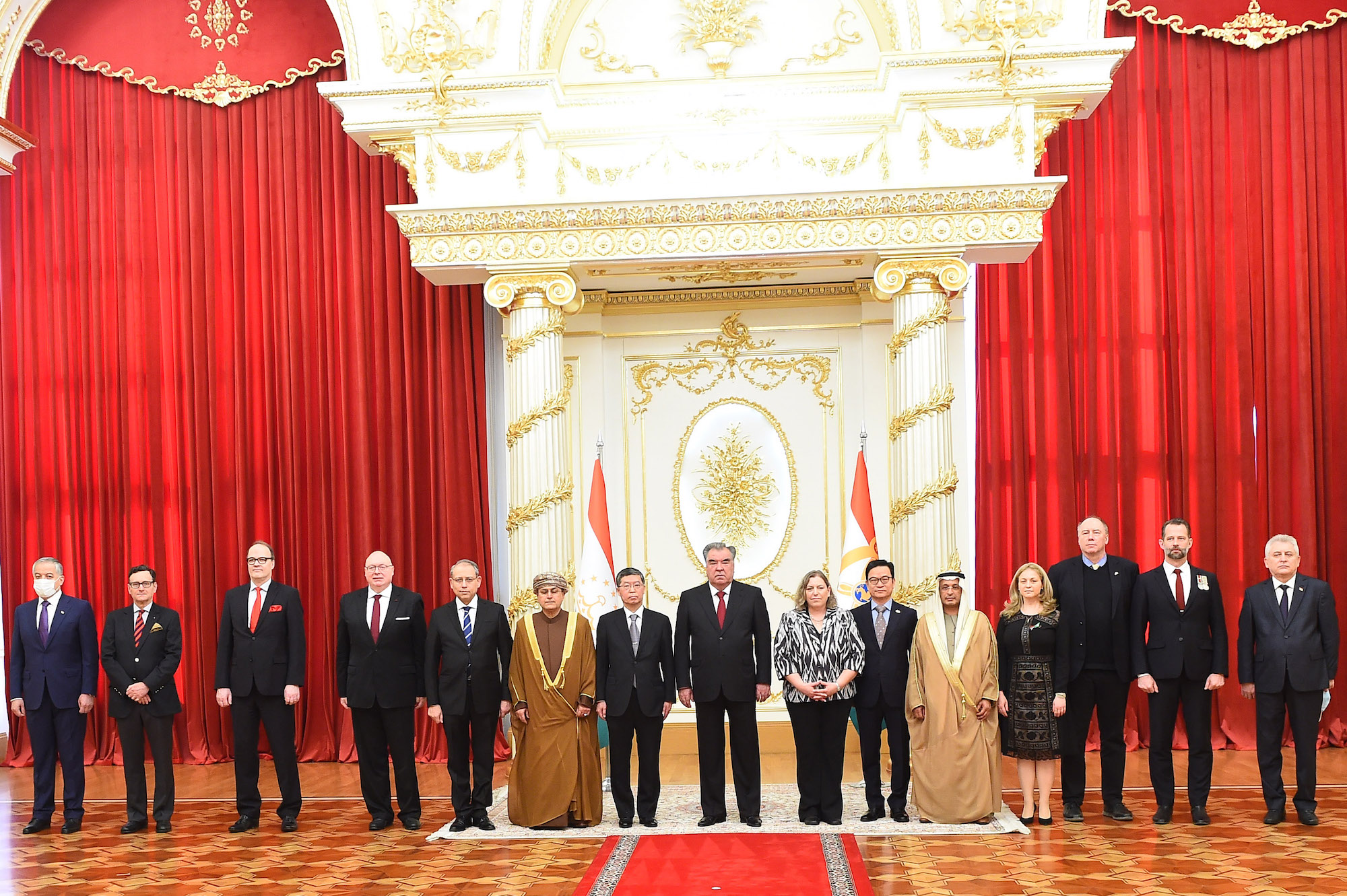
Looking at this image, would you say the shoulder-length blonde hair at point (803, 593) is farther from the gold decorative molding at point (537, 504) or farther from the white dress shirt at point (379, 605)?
the white dress shirt at point (379, 605)

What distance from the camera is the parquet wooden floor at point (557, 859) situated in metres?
5.18

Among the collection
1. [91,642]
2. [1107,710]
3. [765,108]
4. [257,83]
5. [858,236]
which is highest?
[257,83]

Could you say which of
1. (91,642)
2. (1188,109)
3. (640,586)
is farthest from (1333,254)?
(91,642)

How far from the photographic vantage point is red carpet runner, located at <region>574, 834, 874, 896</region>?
17.0 ft

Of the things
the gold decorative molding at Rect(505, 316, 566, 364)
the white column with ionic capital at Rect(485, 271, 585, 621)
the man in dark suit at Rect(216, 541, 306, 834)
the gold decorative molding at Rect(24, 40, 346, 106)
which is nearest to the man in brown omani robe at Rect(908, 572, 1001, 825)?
the white column with ionic capital at Rect(485, 271, 585, 621)

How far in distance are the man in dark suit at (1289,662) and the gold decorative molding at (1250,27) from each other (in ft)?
12.8

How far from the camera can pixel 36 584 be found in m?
6.71

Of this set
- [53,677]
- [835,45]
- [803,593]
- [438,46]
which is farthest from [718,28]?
[53,677]

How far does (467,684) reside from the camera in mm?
6371

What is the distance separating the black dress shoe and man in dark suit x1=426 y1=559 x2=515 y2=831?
10.3 ft

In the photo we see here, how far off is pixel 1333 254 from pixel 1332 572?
2.15m

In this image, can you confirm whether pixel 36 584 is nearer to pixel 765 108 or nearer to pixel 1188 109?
pixel 765 108

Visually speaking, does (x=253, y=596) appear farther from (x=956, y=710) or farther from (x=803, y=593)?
(x=956, y=710)

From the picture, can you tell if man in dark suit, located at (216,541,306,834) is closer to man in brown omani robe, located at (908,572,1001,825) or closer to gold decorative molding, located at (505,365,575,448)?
gold decorative molding, located at (505,365,575,448)
